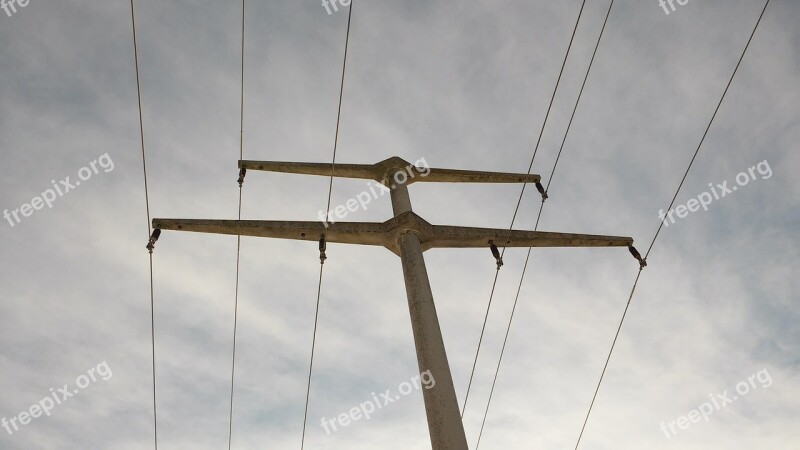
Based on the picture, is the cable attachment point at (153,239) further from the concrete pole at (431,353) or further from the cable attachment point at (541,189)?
the cable attachment point at (541,189)

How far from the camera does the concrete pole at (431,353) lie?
8070mm

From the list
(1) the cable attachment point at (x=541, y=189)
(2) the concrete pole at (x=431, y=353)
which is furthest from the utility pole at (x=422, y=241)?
(1) the cable attachment point at (x=541, y=189)

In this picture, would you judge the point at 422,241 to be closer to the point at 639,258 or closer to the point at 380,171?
the point at 380,171

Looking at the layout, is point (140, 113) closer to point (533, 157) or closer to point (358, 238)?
point (358, 238)

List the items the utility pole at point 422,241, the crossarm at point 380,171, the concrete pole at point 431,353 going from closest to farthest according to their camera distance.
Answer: the concrete pole at point 431,353
the utility pole at point 422,241
the crossarm at point 380,171

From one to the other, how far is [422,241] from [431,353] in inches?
124

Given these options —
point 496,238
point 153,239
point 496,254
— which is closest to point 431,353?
point 496,254

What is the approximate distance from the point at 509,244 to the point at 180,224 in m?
7.19

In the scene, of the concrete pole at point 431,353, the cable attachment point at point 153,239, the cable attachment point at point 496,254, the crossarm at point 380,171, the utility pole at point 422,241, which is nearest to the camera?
the concrete pole at point 431,353

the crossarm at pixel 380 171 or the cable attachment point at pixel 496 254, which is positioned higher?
the crossarm at pixel 380 171

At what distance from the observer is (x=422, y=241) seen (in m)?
11.6

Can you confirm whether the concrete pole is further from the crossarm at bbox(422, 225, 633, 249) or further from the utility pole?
the crossarm at bbox(422, 225, 633, 249)

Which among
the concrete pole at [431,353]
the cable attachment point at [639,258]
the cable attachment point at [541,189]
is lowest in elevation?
the concrete pole at [431,353]

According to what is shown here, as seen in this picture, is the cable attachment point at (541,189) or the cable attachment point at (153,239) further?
the cable attachment point at (541,189)
